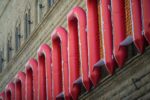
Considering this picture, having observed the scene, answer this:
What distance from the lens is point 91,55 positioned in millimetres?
11039

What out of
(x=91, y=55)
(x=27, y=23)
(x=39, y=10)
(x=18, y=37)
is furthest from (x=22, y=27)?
(x=91, y=55)

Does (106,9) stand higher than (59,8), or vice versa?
(59,8)

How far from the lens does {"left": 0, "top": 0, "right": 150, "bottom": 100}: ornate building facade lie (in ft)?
31.9

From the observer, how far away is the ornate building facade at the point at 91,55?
971 centimetres

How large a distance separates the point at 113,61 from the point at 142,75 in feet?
2.39

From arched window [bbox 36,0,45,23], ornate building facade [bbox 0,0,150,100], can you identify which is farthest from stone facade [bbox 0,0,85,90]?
arched window [bbox 36,0,45,23]

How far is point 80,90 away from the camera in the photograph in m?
12.0

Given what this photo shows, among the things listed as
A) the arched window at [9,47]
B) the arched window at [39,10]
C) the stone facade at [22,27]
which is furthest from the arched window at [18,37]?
the arched window at [39,10]

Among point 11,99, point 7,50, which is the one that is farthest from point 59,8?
point 7,50

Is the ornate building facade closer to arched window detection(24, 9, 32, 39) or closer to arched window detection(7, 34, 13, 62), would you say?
arched window detection(24, 9, 32, 39)

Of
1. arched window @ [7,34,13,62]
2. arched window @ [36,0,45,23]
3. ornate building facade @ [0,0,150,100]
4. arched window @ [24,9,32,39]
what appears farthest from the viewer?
arched window @ [7,34,13,62]

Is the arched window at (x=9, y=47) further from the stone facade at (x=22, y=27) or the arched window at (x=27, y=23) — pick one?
the arched window at (x=27, y=23)

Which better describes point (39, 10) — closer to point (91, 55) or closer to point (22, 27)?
point (22, 27)

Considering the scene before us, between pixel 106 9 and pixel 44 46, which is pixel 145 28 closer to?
pixel 106 9
